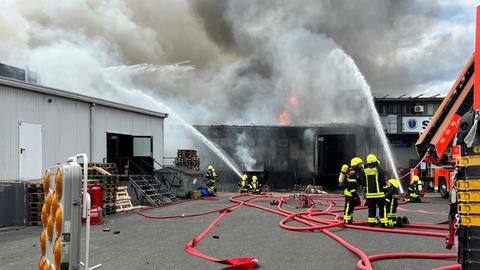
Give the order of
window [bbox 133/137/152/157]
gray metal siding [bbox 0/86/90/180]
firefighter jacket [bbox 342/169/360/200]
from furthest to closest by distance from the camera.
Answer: window [bbox 133/137/152/157] < gray metal siding [bbox 0/86/90/180] < firefighter jacket [bbox 342/169/360/200]

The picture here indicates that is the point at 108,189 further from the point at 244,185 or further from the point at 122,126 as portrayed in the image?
the point at 244,185

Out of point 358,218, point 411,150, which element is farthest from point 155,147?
point 411,150

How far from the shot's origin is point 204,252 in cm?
698

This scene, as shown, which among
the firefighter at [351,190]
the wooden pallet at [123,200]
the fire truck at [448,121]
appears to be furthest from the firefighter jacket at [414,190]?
the wooden pallet at [123,200]

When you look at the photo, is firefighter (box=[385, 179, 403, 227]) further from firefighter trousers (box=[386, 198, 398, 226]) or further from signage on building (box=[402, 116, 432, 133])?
signage on building (box=[402, 116, 432, 133])

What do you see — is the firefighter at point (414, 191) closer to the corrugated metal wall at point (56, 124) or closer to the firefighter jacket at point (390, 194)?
the firefighter jacket at point (390, 194)

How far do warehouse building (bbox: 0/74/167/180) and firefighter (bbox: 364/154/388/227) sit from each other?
9.74m

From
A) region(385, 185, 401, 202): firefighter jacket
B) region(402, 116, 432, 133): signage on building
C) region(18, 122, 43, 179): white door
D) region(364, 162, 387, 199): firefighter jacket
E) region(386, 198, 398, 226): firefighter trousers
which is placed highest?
region(402, 116, 432, 133): signage on building

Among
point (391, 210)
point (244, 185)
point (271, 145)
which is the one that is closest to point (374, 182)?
point (391, 210)

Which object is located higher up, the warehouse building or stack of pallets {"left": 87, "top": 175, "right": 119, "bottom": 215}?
the warehouse building

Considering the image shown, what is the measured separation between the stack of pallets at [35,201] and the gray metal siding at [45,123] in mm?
1445

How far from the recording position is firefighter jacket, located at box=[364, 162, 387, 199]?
368 inches

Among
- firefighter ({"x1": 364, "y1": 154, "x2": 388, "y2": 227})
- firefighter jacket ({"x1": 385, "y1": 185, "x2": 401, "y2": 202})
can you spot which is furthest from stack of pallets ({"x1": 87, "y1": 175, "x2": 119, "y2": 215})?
firefighter jacket ({"x1": 385, "y1": 185, "x2": 401, "y2": 202})

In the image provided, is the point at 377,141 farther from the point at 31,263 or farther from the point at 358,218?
the point at 31,263
